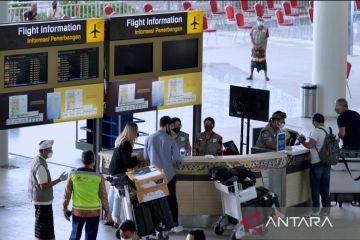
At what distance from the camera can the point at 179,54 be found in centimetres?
1719

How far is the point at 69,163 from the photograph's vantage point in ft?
66.0

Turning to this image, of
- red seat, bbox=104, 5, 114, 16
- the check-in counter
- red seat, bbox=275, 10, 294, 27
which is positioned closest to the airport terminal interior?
the check-in counter

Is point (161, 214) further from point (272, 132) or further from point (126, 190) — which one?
point (272, 132)

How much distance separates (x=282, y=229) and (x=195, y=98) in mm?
2893

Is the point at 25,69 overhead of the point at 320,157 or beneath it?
overhead

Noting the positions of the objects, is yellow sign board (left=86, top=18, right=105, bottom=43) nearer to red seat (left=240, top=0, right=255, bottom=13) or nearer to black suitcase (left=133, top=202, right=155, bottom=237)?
black suitcase (left=133, top=202, right=155, bottom=237)

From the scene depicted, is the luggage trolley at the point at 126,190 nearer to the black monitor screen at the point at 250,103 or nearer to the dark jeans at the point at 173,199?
the dark jeans at the point at 173,199

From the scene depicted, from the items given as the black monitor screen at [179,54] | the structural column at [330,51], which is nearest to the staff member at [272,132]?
the black monitor screen at [179,54]

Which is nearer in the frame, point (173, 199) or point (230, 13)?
point (173, 199)

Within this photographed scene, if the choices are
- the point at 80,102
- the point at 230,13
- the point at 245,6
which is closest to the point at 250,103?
the point at 80,102

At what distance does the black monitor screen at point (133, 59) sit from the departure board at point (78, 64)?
36 cm

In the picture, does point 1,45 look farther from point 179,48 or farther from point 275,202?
point 275,202

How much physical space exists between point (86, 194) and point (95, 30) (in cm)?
305

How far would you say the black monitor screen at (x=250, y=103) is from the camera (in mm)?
17250
